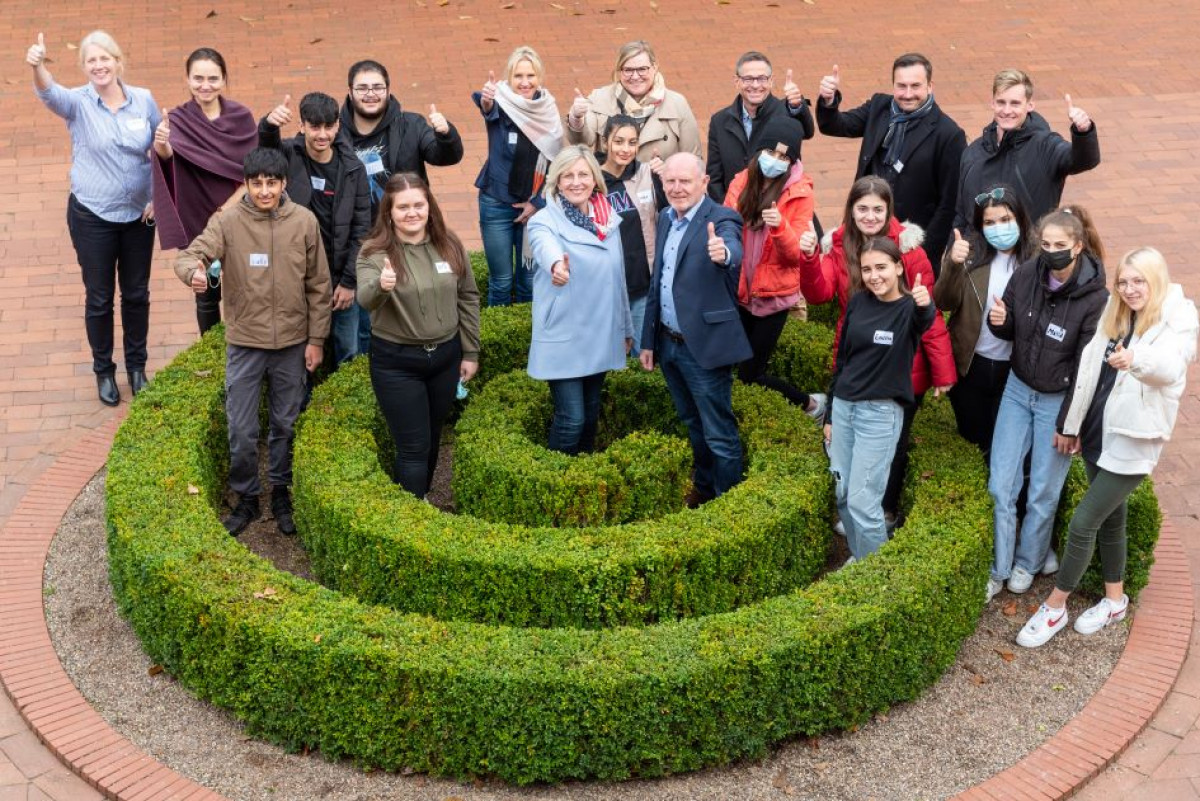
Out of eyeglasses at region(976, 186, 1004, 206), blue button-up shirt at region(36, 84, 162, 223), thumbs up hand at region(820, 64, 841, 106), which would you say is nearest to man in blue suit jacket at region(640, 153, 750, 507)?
eyeglasses at region(976, 186, 1004, 206)

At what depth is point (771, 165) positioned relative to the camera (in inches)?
309

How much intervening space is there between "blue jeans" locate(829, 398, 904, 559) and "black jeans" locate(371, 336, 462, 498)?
1930 millimetres

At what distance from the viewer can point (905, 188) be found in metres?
9.03

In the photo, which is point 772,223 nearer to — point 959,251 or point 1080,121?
point 959,251

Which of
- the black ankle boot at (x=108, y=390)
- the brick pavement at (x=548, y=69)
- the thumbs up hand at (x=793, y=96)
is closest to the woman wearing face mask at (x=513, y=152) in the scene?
the thumbs up hand at (x=793, y=96)

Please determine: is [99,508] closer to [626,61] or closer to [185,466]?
[185,466]

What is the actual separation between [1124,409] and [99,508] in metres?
5.30

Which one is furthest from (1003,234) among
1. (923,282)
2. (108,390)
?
(108,390)

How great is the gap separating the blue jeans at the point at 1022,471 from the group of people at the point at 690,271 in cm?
1

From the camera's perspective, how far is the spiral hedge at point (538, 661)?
6.25m

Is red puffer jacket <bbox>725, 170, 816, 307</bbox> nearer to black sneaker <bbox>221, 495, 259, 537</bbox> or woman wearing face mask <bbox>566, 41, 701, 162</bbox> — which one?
woman wearing face mask <bbox>566, 41, 701, 162</bbox>

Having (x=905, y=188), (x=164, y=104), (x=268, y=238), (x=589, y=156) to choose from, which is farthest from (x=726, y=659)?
(x=164, y=104)

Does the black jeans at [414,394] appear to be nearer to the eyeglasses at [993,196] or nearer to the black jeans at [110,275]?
the black jeans at [110,275]

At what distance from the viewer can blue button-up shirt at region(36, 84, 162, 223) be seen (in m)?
8.92
